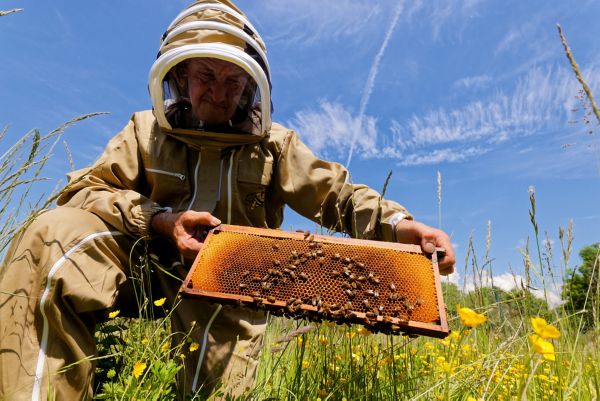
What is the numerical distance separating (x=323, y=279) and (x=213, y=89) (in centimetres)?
204

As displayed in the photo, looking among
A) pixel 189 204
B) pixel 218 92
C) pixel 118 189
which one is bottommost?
pixel 189 204

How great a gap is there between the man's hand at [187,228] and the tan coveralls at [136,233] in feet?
0.59

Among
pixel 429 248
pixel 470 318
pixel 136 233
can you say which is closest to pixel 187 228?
pixel 136 233

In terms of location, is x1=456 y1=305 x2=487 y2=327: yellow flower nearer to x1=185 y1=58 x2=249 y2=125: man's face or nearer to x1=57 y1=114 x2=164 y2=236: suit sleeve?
x1=57 y1=114 x2=164 y2=236: suit sleeve

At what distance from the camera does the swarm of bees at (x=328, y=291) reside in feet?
7.34

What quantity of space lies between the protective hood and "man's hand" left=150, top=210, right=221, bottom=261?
839mm

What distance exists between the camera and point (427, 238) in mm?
3002

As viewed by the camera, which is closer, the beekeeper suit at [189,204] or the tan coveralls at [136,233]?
the tan coveralls at [136,233]

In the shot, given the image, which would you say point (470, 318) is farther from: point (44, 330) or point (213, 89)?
point (213, 89)

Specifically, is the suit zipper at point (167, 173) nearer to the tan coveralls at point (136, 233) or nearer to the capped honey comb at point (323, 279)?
the tan coveralls at point (136, 233)

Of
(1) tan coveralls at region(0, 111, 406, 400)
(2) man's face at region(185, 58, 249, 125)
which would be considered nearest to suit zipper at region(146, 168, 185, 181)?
(1) tan coveralls at region(0, 111, 406, 400)

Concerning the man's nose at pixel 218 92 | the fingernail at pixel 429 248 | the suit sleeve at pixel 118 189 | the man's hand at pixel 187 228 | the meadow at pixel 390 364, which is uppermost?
the man's nose at pixel 218 92

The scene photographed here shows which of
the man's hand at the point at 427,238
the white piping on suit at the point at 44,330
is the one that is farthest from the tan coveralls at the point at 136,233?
the man's hand at the point at 427,238

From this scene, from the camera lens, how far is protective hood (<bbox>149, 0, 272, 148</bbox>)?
3.53 meters
